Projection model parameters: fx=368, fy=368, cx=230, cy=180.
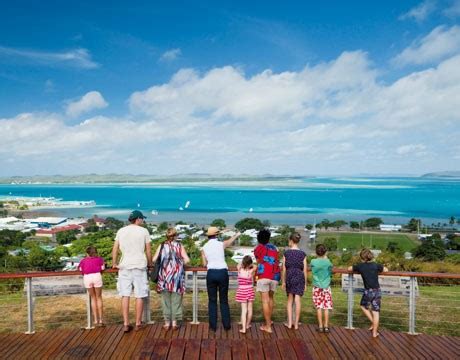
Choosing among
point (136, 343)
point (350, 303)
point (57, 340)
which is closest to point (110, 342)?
point (136, 343)

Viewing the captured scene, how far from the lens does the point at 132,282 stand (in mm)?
5770

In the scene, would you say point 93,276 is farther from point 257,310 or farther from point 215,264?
point 257,310

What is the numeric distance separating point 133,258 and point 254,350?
2.22 m

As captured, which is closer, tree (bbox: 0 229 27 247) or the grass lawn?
tree (bbox: 0 229 27 247)

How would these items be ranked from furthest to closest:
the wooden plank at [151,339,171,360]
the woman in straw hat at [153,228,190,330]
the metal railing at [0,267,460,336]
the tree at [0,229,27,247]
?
the tree at [0,229,27,247], the metal railing at [0,267,460,336], the woman in straw hat at [153,228,190,330], the wooden plank at [151,339,171,360]

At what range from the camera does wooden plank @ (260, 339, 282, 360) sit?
4.62m

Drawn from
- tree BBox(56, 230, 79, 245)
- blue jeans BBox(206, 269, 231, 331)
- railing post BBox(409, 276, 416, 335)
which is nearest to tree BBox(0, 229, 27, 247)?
tree BBox(56, 230, 79, 245)

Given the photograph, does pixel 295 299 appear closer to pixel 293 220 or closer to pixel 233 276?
pixel 233 276

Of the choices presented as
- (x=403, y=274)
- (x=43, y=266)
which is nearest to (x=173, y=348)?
(x=403, y=274)

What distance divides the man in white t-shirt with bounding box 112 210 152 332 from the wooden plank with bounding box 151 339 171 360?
104 cm

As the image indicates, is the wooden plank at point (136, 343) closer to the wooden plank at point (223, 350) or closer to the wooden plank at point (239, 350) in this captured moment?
the wooden plank at point (223, 350)

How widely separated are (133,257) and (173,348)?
4.95 feet

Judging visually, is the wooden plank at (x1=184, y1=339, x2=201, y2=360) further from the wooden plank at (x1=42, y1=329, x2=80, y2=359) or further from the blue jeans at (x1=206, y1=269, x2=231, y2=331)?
the wooden plank at (x1=42, y1=329, x2=80, y2=359)

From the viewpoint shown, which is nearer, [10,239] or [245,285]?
[245,285]
